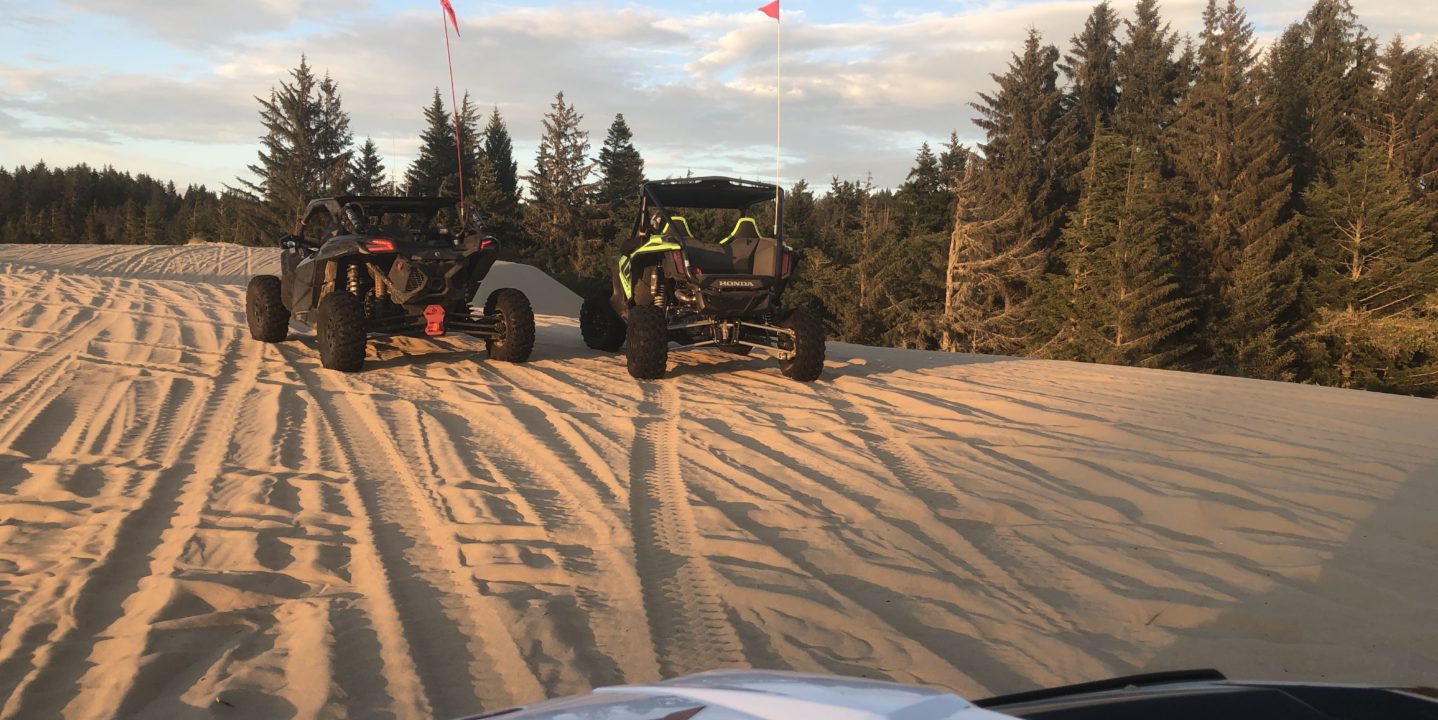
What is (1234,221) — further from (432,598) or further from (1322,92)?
(432,598)

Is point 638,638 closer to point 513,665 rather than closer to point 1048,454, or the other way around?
point 513,665

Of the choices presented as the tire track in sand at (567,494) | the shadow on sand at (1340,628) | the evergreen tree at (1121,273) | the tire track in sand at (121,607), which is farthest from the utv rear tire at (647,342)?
the evergreen tree at (1121,273)

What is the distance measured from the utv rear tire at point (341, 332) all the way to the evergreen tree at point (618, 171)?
160 feet

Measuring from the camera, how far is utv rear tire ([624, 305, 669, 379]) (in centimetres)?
866

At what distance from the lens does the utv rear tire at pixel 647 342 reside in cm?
866

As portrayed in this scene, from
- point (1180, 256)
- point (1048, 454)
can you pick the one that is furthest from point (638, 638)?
point (1180, 256)

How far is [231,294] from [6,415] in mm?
11060

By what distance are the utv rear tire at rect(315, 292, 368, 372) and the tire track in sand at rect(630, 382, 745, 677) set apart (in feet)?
12.2

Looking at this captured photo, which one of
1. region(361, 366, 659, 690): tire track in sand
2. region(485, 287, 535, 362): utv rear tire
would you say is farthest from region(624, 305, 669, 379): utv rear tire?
region(485, 287, 535, 362): utv rear tire

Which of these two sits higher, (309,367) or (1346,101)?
(1346,101)

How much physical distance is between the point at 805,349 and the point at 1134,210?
3023 cm

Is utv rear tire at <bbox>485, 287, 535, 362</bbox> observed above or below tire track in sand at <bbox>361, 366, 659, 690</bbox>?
above

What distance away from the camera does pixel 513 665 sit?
3064 millimetres

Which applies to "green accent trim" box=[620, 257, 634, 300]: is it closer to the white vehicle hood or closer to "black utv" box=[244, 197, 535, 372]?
"black utv" box=[244, 197, 535, 372]
